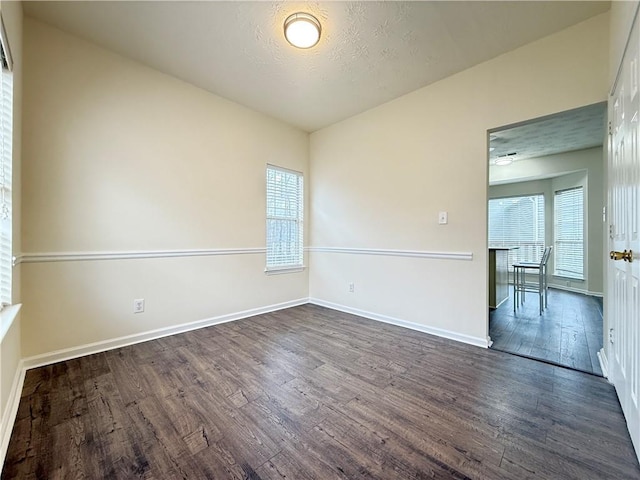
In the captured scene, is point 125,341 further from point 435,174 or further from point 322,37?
point 435,174

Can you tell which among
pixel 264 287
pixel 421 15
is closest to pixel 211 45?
pixel 421 15

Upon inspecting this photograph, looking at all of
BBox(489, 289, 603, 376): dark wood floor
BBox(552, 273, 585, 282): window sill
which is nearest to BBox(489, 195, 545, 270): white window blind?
BBox(552, 273, 585, 282): window sill

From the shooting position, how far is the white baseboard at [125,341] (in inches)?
85.3

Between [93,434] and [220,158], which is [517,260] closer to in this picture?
[220,158]

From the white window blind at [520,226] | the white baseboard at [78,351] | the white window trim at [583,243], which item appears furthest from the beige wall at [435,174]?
the white window trim at [583,243]

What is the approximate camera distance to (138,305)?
8.67 ft

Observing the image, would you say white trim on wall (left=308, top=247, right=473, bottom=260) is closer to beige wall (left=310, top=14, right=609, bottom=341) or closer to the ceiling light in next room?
beige wall (left=310, top=14, right=609, bottom=341)

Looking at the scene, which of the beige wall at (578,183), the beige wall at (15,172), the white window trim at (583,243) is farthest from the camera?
the white window trim at (583,243)

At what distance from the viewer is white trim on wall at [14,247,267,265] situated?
6.98 ft

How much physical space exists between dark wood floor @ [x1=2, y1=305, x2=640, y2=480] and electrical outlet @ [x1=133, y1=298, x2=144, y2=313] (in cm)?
37

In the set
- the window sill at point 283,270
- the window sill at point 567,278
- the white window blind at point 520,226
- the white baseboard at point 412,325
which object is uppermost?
the white window blind at point 520,226

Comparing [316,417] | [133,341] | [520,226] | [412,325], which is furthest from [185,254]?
[520,226]

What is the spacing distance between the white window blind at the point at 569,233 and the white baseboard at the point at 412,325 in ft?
14.2

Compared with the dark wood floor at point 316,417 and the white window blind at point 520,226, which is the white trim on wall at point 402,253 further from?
the white window blind at point 520,226
